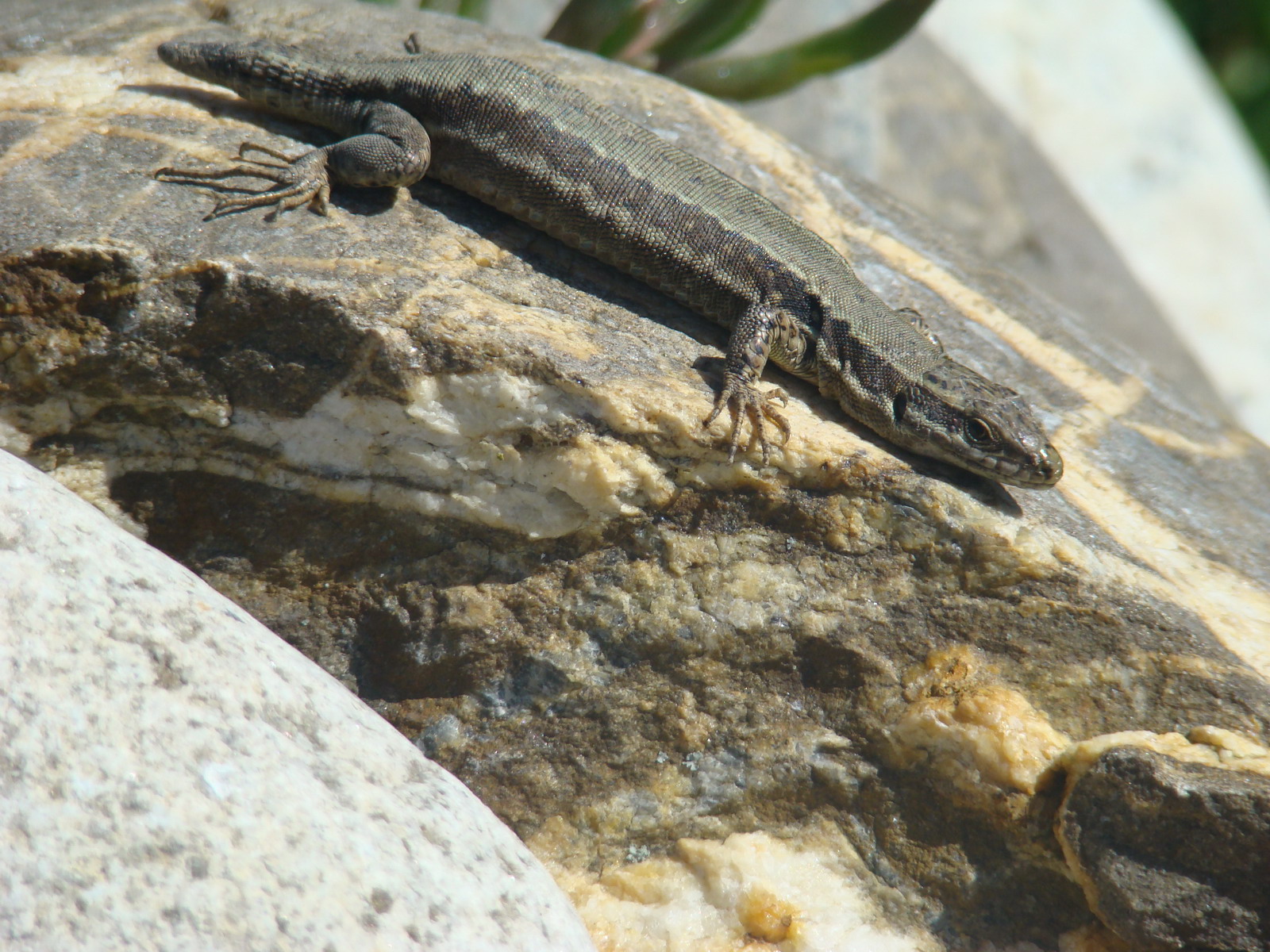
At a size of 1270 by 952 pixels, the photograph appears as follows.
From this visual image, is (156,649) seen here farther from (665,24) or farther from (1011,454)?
(665,24)

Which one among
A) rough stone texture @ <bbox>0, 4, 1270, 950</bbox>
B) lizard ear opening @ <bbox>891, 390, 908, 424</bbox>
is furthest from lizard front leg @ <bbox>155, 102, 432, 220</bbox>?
lizard ear opening @ <bbox>891, 390, 908, 424</bbox>

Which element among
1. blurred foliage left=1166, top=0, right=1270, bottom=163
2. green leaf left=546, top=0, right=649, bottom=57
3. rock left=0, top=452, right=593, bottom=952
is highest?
blurred foliage left=1166, top=0, right=1270, bottom=163

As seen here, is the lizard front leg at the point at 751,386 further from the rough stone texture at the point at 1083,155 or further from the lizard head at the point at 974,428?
the rough stone texture at the point at 1083,155

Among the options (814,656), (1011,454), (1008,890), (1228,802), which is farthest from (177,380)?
(1228,802)

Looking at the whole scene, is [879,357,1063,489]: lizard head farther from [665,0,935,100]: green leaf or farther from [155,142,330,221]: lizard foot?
[665,0,935,100]: green leaf

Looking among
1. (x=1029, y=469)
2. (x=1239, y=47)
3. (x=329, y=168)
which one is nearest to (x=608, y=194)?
(x=329, y=168)

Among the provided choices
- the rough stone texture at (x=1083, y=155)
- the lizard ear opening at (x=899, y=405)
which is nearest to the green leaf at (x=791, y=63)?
the rough stone texture at (x=1083, y=155)

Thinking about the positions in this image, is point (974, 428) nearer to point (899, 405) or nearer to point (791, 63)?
point (899, 405)
